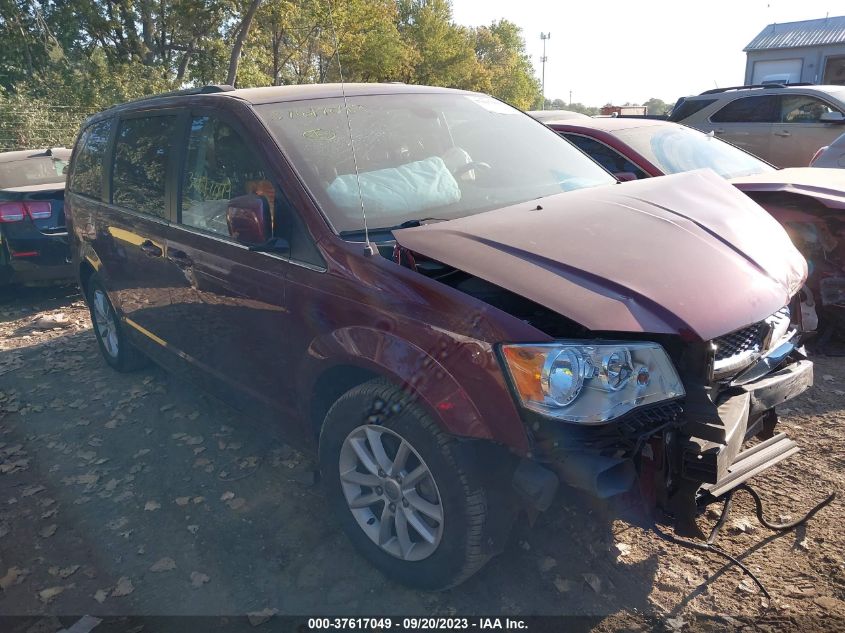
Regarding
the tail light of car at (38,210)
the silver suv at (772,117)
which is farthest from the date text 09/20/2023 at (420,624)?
the silver suv at (772,117)

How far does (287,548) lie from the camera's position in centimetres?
310

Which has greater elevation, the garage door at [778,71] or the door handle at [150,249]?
the garage door at [778,71]

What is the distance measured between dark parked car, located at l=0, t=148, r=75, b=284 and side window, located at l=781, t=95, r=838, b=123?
10.2 metres

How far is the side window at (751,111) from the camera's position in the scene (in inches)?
404

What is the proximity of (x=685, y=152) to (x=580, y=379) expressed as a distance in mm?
4598

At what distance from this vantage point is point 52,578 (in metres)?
3.03

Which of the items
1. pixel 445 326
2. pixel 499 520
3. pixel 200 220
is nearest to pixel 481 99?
pixel 200 220

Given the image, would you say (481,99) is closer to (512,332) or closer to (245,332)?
(245,332)

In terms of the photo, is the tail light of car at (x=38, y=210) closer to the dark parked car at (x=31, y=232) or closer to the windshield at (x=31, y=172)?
the dark parked car at (x=31, y=232)

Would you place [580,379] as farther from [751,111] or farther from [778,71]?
[778,71]

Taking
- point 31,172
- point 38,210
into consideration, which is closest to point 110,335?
point 38,210

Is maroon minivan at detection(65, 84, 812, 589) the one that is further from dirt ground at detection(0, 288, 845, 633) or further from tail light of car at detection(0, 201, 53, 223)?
tail light of car at detection(0, 201, 53, 223)

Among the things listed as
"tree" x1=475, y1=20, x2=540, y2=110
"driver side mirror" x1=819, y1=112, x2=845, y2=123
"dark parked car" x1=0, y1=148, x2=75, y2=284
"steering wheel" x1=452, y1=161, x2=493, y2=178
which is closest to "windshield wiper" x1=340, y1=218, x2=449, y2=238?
"steering wheel" x1=452, y1=161, x2=493, y2=178

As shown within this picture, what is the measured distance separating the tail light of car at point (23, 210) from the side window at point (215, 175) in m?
4.24
